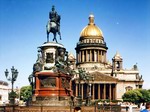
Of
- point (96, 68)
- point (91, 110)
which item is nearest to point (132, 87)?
point (96, 68)

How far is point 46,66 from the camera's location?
1423 inches

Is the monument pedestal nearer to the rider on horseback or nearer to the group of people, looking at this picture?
the rider on horseback

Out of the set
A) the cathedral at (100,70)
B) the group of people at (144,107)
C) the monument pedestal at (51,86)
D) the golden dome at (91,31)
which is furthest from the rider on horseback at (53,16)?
the golden dome at (91,31)

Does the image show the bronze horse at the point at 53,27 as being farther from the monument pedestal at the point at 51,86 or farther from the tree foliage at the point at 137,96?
the tree foliage at the point at 137,96

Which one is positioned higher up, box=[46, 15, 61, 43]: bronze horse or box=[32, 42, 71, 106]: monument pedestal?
box=[46, 15, 61, 43]: bronze horse

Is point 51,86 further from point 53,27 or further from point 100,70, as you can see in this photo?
point 100,70

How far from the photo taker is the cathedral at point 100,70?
12550 cm

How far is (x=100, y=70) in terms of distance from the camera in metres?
130

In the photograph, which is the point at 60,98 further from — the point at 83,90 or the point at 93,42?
the point at 93,42

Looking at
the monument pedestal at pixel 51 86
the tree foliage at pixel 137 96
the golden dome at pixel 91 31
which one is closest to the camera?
the monument pedestal at pixel 51 86

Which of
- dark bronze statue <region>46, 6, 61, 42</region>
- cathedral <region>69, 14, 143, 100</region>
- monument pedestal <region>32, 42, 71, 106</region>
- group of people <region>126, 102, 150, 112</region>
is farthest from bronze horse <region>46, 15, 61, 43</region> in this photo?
cathedral <region>69, 14, 143, 100</region>

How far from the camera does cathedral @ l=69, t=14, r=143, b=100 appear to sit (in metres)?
126

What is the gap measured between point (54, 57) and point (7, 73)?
9.62m

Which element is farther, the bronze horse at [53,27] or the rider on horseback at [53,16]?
the bronze horse at [53,27]
